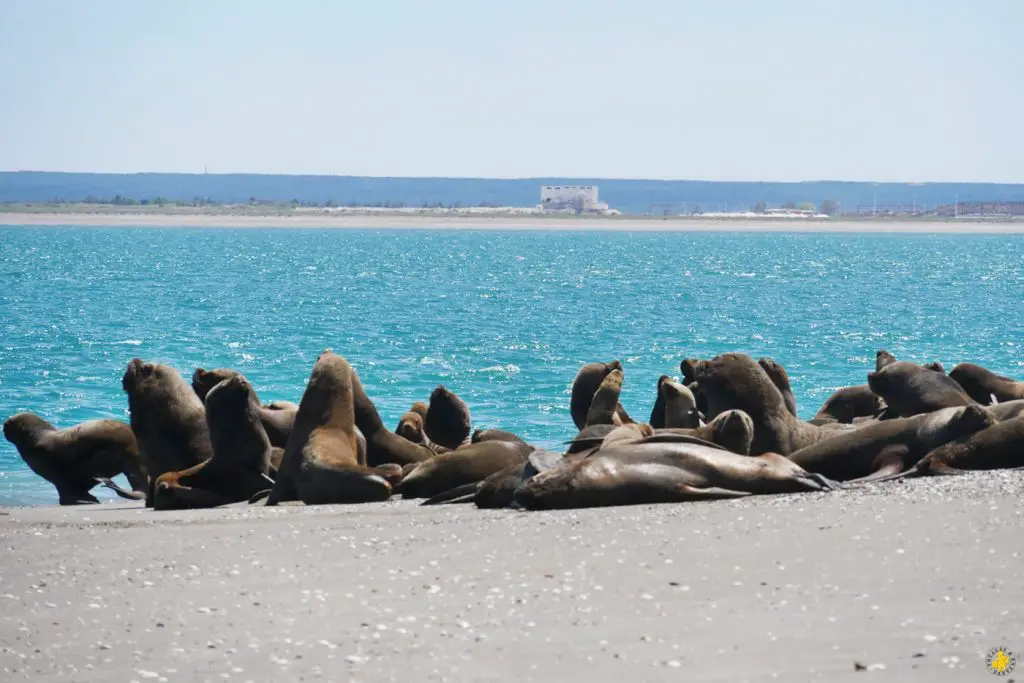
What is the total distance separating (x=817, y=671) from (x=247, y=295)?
47.9 metres

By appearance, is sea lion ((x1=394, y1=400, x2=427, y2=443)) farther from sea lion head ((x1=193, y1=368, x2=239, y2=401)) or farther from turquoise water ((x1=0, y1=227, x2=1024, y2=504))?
turquoise water ((x1=0, y1=227, x2=1024, y2=504))

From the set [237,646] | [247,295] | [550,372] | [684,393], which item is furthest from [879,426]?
[247,295]

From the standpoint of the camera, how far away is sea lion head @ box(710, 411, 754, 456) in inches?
369

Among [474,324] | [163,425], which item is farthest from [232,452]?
[474,324]

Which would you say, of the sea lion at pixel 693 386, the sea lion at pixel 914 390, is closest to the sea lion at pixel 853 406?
the sea lion at pixel 693 386

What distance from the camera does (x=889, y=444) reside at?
9.78 meters

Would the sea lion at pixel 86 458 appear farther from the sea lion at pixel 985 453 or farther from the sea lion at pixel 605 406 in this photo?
the sea lion at pixel 985 453

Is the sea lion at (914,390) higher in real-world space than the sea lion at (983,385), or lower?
higher

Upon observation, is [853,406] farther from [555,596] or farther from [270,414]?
[555,596]

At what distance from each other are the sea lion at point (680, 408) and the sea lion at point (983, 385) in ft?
9.45

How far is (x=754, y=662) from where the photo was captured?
4.95 meters

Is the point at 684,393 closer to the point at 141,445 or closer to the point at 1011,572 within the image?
the point at 141,445

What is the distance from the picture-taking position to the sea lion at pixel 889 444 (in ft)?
31.3

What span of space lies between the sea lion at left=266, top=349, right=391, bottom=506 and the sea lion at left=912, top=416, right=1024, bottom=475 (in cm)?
350
